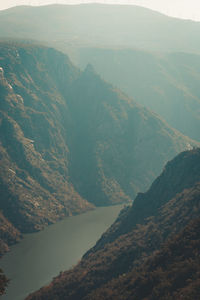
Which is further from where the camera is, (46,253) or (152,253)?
(46,253)

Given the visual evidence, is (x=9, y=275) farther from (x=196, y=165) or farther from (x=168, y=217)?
(x=196, y=165)

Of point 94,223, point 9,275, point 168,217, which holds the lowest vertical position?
point 94,223

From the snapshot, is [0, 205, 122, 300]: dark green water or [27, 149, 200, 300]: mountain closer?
[27, 149, 200, 300]: mountain

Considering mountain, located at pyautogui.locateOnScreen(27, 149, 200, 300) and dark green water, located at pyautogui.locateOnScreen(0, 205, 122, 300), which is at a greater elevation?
mountain, located at pyautogui.locateOnScreen(27, 149, 200, 300)

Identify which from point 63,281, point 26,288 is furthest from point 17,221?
point 63,281

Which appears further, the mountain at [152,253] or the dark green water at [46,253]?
the dark green water at [46,253]
